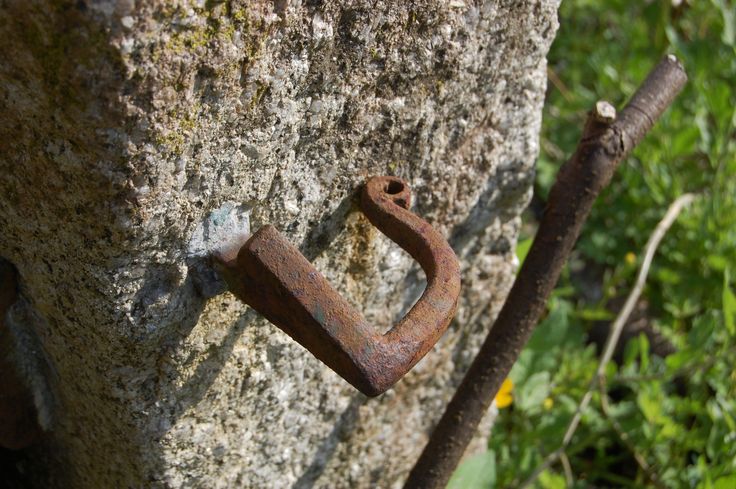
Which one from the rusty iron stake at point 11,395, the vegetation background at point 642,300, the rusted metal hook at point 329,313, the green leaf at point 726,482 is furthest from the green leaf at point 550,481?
the rusty iron stake at point 11,395

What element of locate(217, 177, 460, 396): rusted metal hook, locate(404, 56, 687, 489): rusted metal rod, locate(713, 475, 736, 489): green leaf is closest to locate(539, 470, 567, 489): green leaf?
locate(713, 475, 736, 489): green leaf

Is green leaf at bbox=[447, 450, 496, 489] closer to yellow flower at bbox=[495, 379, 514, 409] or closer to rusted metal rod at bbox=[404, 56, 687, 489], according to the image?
rusted metal rod at bbox=[404, 56, 687, 489]

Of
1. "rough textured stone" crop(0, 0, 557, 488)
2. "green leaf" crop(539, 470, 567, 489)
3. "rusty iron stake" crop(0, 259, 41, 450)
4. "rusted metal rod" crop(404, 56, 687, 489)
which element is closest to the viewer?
"rough textured stone" crop(0, 0, 557, 488)

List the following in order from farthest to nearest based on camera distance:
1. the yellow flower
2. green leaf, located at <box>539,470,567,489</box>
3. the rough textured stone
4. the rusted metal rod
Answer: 1. the yellow flower
2. green leaf, located at <box>539,470,567,489</box>
3. the rusted metal rod
4. the rough textured stone

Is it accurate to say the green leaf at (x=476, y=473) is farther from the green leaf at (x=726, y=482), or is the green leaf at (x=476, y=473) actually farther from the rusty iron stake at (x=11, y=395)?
the rusty iron stake at (x=11, y=395)

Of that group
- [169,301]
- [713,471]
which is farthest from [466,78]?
[713,471]

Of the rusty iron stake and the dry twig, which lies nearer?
the rusty iron stake

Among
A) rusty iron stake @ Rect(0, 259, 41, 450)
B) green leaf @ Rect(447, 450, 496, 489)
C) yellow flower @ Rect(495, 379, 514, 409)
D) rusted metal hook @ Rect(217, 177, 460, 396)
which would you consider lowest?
rusty iron stake @ Rect(0, 259, 41, 450)
